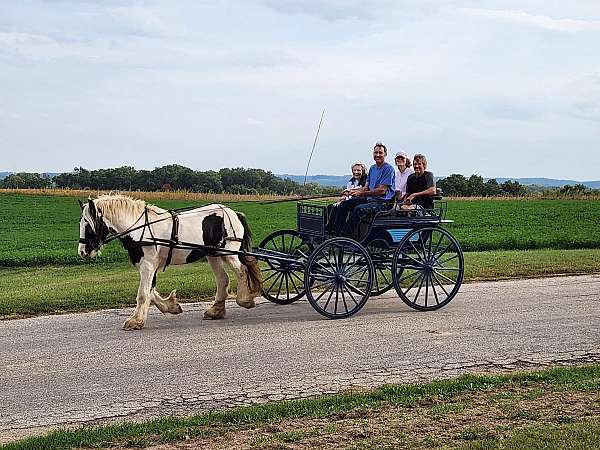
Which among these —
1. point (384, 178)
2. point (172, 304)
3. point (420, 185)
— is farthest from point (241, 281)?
point (420, 185)

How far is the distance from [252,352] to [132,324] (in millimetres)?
2119

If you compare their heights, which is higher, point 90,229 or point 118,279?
point 90,229

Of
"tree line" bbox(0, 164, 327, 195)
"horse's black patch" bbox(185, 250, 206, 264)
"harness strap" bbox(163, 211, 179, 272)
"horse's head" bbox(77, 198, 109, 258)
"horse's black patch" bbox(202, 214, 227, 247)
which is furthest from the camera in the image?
"tree line" bbox(0, 164, 327, 195)

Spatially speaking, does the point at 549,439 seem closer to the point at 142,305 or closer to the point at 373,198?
the point at 142,305

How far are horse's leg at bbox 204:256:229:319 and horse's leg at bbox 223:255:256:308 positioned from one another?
0.60 ft

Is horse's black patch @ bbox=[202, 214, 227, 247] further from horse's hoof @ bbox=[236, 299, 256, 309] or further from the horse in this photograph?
horse's hoof @ bbox=[236, 299, 256, 309]

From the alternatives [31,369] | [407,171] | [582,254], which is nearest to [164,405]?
[31,369]

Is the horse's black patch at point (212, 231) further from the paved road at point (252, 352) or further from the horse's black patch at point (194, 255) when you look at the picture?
the paved road at point (252, 352)

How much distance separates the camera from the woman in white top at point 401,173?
495 inches

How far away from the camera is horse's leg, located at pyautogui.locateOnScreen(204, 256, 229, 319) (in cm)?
1136

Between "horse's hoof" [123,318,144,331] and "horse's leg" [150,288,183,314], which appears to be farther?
"horse's leg" [150,288,183,314]

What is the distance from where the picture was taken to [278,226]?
29703 mm

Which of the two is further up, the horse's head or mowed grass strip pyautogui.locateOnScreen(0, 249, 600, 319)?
the horse's head

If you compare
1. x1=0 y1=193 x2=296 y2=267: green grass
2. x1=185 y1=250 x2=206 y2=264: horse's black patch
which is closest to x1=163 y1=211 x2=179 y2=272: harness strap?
x1=185 y1=250 x2=206 y2=264: horse's black patch
